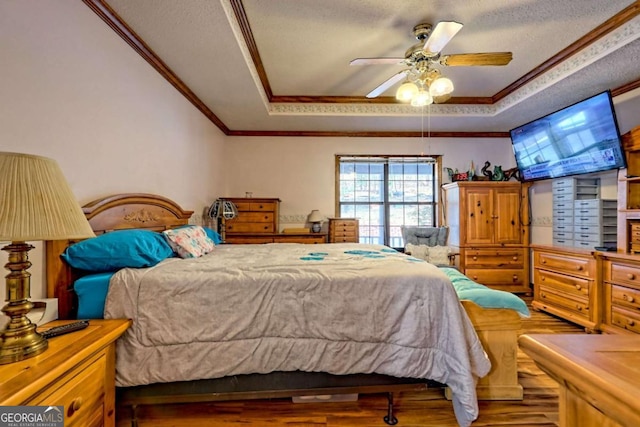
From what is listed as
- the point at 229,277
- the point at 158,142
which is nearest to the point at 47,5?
the point at 158,142

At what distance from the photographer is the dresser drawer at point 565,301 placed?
287 centimetres

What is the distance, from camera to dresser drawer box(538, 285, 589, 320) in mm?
2875

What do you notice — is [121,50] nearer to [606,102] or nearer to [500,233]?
[606,102]

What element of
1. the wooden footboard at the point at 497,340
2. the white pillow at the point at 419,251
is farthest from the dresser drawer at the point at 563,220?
the wooden footboard at the point at 497,340

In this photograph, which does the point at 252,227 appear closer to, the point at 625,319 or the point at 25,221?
the point at 25,221

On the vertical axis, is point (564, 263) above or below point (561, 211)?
below

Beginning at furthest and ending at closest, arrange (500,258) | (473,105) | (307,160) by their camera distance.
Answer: (307,160) → (500,258) → (473,105)

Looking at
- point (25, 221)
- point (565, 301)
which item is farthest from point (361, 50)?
point (565, 301)

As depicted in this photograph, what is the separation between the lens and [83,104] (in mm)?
1745

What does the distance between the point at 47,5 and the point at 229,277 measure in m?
1.77

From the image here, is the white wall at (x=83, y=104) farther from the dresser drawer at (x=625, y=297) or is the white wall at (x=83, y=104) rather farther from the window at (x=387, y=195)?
the dresser drawer at (x=625, y=297)

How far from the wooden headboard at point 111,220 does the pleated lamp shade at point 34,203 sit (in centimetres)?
76

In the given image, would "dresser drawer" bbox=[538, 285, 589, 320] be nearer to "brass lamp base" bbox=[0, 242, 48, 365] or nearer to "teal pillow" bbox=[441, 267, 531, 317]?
"teal pillow" bbox=[441, 267, 531, 317]

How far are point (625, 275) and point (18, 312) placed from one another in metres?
4.14
